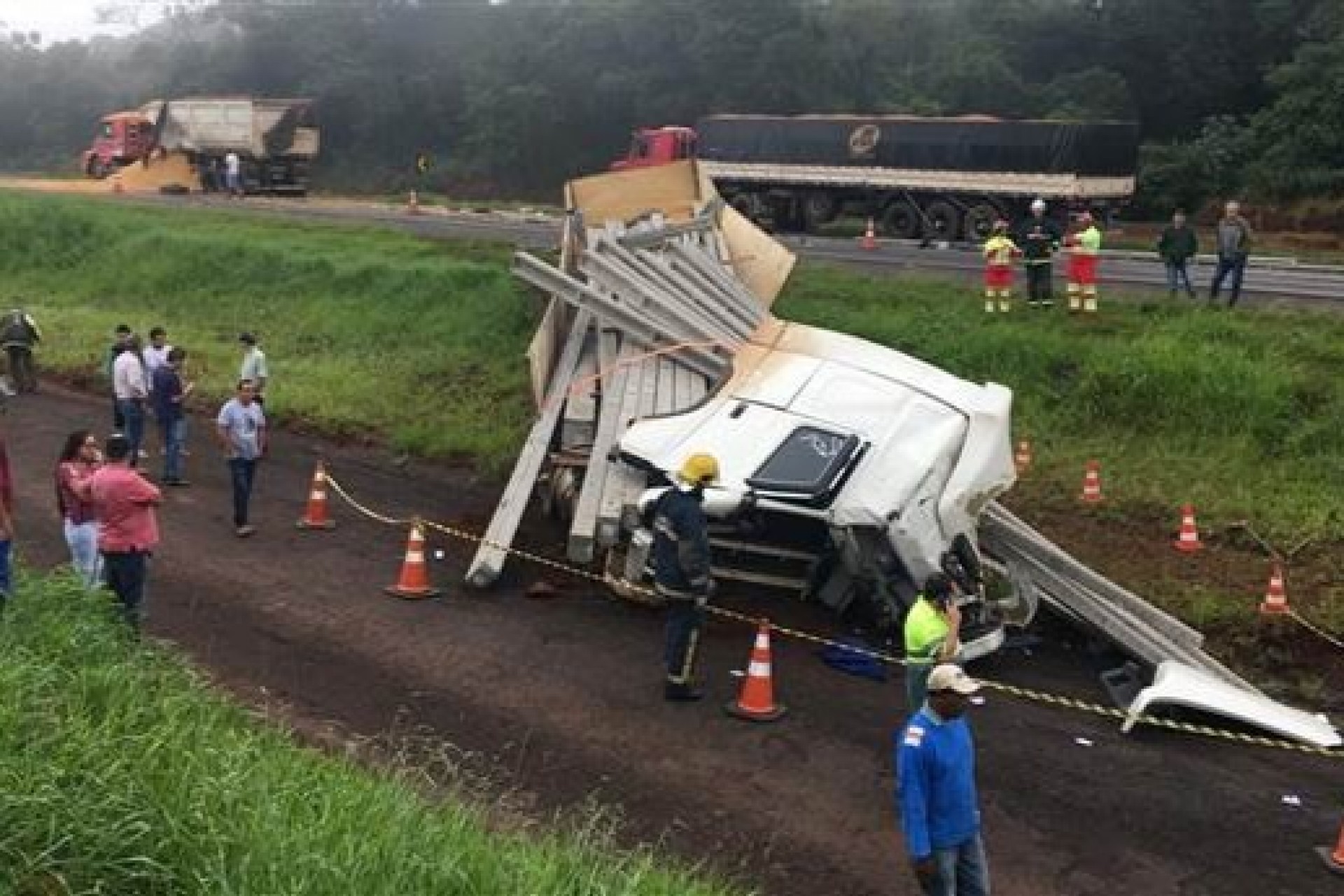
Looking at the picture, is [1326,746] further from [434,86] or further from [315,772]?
[434,86]

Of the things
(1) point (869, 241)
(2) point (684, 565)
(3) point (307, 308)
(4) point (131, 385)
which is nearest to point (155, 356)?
(4) point (131, 385)

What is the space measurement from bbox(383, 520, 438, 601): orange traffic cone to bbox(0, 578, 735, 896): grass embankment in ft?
13.9

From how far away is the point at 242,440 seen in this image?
512 inches

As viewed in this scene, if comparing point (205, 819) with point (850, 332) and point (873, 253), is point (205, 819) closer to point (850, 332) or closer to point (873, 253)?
point (850, 332)

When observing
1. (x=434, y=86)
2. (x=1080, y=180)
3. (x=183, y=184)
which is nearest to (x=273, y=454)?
(x=1080, y=180)

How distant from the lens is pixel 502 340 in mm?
21047

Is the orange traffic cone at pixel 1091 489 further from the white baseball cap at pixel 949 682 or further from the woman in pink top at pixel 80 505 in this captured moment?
the woman in pink top at pixel 80 505

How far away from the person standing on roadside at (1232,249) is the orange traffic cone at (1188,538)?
236 inches

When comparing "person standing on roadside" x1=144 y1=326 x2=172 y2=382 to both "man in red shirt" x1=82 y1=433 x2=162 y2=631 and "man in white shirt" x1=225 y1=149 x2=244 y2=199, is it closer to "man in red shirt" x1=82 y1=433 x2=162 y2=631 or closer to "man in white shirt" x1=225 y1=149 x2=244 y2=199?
"man in red shirt" x1=82 y1=433 x2=162 y2=631

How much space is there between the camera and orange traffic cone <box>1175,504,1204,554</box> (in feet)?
43.3

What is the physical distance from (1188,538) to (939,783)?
327 inches

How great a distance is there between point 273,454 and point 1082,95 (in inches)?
1406

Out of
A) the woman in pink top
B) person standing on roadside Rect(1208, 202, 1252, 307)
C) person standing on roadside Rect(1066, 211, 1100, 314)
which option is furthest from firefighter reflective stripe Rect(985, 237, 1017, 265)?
the woman in pink top

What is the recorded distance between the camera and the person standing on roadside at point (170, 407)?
15.0 m
